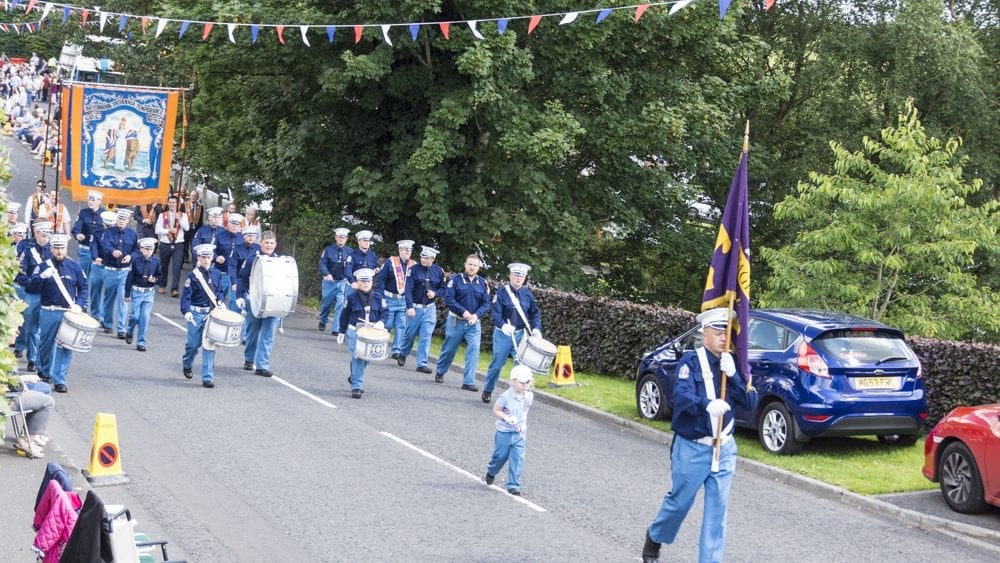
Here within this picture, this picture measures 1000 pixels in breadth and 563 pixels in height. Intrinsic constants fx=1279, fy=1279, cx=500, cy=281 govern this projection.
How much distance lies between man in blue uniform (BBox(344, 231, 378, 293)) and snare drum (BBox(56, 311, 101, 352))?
8023 millimetres

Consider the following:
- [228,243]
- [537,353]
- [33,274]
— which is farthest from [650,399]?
[228,243]

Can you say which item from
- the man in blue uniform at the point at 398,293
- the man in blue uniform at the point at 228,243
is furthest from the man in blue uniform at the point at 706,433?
the man in blue uniform at the point at 228,243

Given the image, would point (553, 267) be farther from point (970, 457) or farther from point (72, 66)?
point (72, 66)

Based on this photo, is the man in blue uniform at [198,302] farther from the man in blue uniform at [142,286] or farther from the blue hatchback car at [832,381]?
the blue hatchback car at [832,381]

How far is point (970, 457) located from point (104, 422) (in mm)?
8342

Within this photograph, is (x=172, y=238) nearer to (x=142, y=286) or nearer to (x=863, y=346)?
(x=142, y=286)

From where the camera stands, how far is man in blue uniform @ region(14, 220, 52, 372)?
55.0 ft

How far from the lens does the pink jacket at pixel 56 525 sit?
7848 millimetres

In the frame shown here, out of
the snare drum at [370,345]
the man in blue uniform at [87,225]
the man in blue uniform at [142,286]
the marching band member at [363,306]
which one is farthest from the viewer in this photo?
the man in blue uniform at [87,225]

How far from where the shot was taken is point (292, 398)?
17.5 meters

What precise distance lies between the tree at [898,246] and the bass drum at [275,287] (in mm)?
7746

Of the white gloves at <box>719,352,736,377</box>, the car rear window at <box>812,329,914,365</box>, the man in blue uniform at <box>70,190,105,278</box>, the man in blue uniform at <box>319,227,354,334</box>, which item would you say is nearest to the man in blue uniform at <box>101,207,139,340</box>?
the man in blue uniform at <box>70,190,105,278</box>

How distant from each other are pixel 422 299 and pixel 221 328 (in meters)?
5.31

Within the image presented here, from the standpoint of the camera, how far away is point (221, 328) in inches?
690
